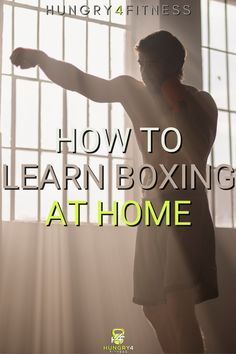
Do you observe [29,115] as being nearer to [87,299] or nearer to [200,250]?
[87,299]

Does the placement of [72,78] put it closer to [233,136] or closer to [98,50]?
[98,50]

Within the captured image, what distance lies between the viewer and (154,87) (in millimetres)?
2221

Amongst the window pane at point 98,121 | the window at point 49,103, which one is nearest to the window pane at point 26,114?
the window at point 49,103

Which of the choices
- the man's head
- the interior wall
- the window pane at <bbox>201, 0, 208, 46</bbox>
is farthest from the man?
the window pane at <bbox>201, 0, 208, 46</bbox>

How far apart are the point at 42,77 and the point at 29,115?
0.20 meters

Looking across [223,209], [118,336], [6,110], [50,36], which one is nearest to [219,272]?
[223,209]

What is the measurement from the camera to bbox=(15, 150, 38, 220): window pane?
2523 millimetres

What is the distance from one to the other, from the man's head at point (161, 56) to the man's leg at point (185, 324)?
0.81 meters

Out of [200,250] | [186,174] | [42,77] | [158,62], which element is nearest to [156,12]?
[42,77]

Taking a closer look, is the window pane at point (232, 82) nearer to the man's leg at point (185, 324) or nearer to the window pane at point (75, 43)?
the window pane at point (75, 43)

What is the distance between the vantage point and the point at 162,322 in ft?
6.52

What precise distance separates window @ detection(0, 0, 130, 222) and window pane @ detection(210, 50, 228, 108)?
562mm

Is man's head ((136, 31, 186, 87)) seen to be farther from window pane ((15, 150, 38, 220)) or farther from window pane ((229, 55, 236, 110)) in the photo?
window pane ((229, 55, 236, 110))

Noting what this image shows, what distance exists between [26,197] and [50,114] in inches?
15.9
